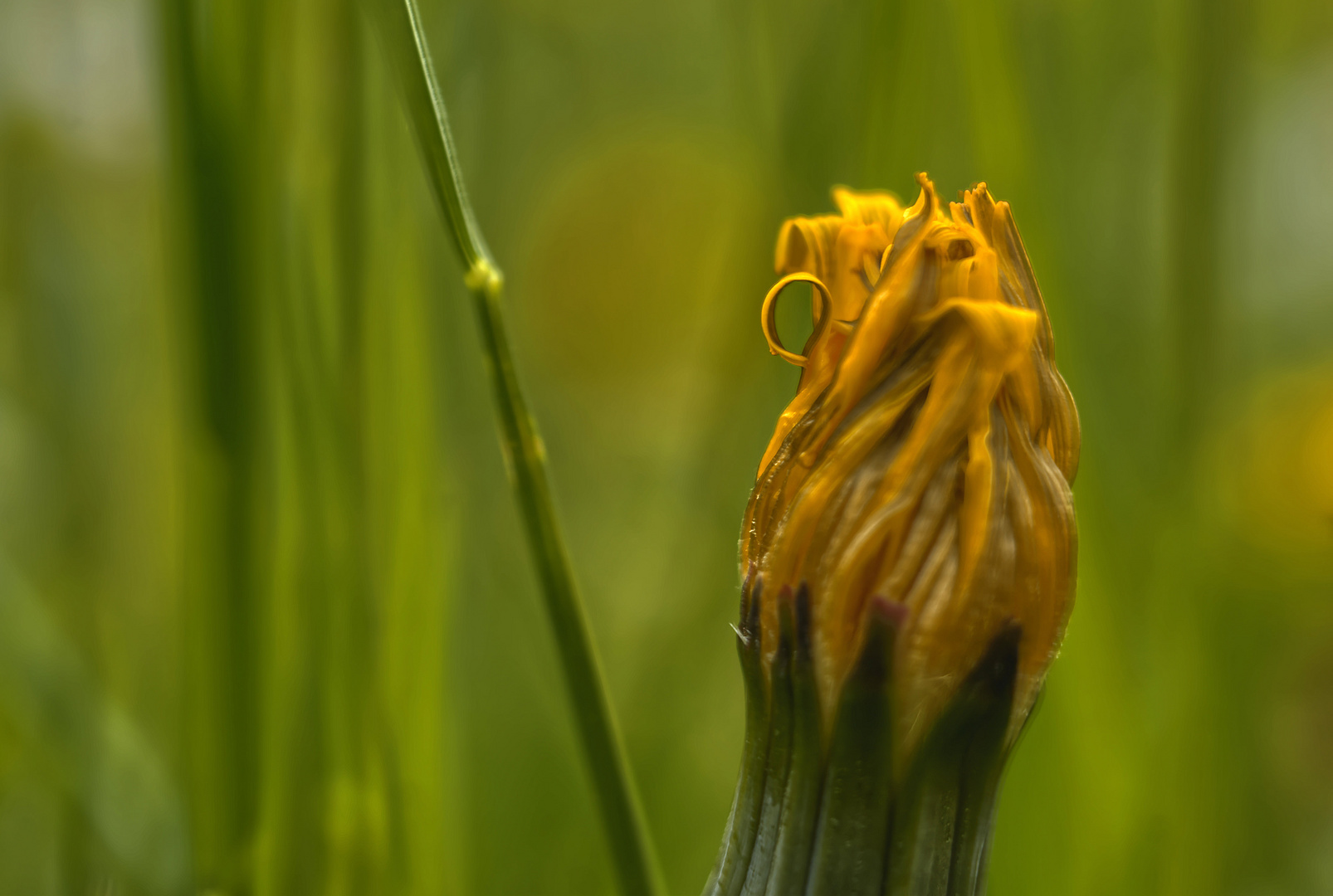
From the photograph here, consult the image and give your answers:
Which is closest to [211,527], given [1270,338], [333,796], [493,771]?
[333,796]

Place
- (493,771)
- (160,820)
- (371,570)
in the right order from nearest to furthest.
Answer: (160,820), (371,570), (493,771)

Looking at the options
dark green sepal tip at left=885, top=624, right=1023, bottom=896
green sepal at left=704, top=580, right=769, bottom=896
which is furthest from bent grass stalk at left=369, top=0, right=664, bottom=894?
dark green sepal tip at left=885, top=624, right=1023, bottom=896

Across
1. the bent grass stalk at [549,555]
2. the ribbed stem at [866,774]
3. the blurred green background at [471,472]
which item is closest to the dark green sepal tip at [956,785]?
the ribbed stem at [866,774]

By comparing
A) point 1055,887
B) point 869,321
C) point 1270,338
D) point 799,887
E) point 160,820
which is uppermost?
point 869,321

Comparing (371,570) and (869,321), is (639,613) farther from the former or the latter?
(869,321)

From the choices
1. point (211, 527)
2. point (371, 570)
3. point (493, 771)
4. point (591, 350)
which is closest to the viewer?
point (211, 527)

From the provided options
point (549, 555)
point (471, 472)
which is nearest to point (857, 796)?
point (549, 555)

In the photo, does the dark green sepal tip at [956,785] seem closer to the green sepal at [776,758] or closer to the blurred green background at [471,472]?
the green sepal at [776,758]
